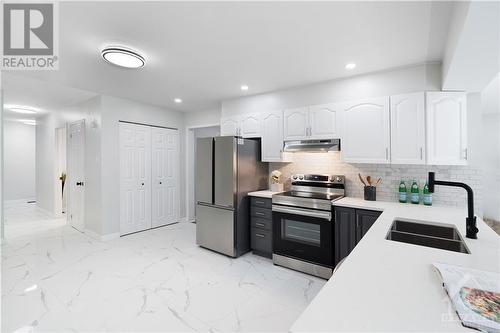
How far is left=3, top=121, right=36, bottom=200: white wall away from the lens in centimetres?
725

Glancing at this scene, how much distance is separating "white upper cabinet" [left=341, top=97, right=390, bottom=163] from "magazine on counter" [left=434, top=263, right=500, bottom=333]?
6.50 feet

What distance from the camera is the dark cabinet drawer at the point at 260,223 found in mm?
3396

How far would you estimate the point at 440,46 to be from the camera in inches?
89.2

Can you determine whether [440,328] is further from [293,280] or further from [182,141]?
[182,141]

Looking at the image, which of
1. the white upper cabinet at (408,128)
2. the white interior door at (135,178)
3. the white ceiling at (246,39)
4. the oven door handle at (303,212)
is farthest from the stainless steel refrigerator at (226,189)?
the white upper cabinet at (408,128)

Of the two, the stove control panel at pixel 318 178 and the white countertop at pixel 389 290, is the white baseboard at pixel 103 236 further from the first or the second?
the white countertop at pixel 389 290

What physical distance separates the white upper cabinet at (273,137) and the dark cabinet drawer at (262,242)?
1125 millimetres

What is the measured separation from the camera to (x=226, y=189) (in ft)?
11.4

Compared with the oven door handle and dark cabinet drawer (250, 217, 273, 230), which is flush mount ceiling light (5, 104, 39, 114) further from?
the oven door handle

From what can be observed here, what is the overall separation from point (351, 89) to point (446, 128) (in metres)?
1.15

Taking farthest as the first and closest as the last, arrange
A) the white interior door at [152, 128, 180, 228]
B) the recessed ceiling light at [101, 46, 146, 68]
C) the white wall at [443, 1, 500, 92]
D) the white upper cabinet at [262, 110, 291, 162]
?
1. the white interior door at [152, 128, 180, 228]
2. the white upper cabinet at [262, 110, 291, 162]
3. the recessed ceiling light at [101, 46, 146, 68]
4. the white wall at [443, 1, 500, 92]

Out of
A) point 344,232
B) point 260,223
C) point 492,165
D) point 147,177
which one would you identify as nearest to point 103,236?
point 147,177

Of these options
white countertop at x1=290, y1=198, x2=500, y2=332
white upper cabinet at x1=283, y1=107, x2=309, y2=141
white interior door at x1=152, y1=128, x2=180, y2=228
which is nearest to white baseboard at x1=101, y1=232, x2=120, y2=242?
white interior door at x1=152, y1=128, x2=180, y2=228

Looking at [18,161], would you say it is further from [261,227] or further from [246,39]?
[246,39]
